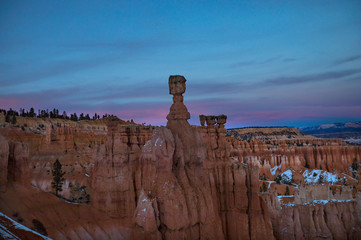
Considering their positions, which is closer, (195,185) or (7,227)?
(7,227)

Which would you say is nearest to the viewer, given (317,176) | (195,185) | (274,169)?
(195,185)

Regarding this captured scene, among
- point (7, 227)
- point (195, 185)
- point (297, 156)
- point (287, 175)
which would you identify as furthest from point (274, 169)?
point (7, 227)

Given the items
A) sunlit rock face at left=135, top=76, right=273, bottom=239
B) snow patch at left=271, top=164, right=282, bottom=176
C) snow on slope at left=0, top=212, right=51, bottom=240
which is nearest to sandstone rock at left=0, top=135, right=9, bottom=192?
snow on slope at left=0, top=212, right=51, bottom=240

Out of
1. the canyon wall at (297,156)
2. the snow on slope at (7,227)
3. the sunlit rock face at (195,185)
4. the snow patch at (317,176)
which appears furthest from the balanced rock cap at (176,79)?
the canyon wall at (297,156)

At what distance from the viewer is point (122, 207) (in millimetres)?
18688

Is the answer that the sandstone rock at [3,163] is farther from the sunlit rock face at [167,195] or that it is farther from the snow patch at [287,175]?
the snow patch at [287,175]

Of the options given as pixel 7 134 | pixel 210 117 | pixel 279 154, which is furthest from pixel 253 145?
pixel 210 117

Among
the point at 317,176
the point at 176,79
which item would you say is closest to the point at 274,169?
the point at 317,176

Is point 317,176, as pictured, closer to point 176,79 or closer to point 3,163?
point 176,79

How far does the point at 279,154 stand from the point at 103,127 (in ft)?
169

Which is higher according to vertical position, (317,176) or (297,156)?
(297,156)

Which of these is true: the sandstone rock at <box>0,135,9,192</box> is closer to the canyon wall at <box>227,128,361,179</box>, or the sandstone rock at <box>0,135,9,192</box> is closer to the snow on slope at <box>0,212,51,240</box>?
the snow on slope at <box>0,212,51,240</box>

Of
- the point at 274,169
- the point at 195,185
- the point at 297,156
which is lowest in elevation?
the point at 274,169

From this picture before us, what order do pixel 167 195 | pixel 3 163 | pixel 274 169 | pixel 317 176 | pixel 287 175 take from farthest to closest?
pixel 274 169, pixel 287 175, pixel 317 176, pixel 167 195, pixel 3 163
